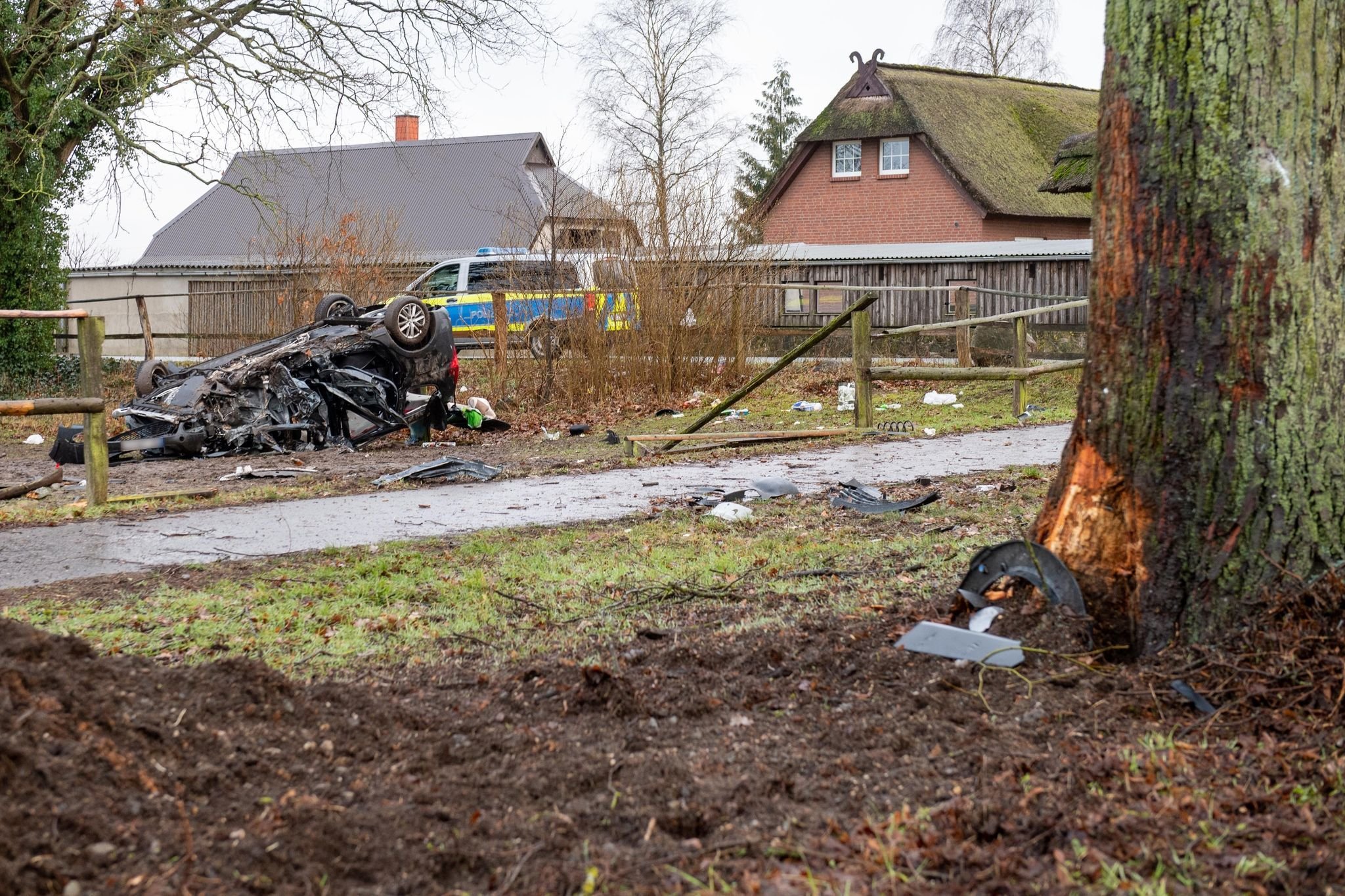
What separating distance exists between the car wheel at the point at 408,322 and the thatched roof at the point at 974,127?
87.9 ft

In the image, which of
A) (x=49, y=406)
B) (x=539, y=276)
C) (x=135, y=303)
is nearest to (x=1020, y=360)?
(x=539, y=276)

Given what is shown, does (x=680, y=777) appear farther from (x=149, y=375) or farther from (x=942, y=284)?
(x=942, y=284)

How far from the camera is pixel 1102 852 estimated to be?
2568 millimetres

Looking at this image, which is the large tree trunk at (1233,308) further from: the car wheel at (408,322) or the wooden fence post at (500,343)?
the wooden fence post at (500,343)

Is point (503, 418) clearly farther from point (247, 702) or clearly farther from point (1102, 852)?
point (1102, 852)

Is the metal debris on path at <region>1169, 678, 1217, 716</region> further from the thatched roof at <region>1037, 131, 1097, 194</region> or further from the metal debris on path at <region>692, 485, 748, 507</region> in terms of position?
the thatched roof at <region>1037, 131, 1097, 194</region>

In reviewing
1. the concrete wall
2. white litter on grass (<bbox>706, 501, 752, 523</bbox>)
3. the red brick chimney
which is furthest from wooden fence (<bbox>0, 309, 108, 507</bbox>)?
the red brick chimney

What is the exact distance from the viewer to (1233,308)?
362 cm

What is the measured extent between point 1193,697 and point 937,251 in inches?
1267

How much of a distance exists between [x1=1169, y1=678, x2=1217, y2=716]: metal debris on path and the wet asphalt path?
4.65m

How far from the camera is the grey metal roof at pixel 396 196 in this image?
4212cm

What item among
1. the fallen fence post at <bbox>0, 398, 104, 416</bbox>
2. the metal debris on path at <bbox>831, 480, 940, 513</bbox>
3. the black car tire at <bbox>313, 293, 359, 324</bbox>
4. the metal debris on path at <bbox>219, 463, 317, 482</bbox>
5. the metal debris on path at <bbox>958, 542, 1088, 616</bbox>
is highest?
the black car tire at <bbox>313, 293, 359, 324</bbox>

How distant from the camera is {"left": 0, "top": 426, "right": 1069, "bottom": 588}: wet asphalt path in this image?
22.1 ft

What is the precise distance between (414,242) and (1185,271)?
39.7 metres
